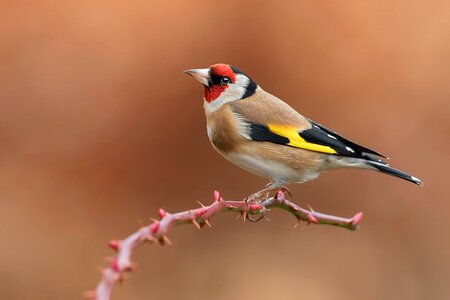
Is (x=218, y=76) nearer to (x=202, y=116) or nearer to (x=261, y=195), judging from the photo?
(x=261, y=195)

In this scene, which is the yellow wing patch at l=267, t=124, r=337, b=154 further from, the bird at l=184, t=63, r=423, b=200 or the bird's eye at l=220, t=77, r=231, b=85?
the bird's eye at l=220, t=77, r=231, b=85

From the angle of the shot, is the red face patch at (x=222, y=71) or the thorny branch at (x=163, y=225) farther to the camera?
the red face patch at (x=222, y=71)

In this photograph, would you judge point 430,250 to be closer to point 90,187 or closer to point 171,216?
point 90,187

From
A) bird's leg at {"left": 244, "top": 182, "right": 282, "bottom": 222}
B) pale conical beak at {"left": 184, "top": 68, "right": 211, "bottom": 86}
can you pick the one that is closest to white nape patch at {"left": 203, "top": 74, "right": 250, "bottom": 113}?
pale conical beak at {"left": 184, "top": 68, "right": 211, "bottom": 86}

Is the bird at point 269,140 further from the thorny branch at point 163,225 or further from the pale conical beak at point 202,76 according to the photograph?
the thorny branch at point 163,225

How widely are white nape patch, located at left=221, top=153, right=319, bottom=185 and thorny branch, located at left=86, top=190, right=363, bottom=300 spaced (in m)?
0.88

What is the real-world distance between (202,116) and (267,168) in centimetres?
582

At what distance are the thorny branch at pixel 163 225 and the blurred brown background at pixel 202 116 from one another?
6.95 meters

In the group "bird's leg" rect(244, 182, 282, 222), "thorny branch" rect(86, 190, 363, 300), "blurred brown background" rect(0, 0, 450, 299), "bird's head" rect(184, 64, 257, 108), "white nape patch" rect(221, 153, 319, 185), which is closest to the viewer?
"thorny branch" rect(86, 190, 363, 300)

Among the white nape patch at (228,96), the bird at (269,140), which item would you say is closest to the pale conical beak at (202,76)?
the bird at (269,140)

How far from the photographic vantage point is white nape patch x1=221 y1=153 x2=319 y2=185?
4.63 meters

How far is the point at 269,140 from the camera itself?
15.4 feet

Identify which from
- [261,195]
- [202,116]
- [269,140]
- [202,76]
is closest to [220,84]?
[202,76]

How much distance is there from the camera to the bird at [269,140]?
15.3 feet
